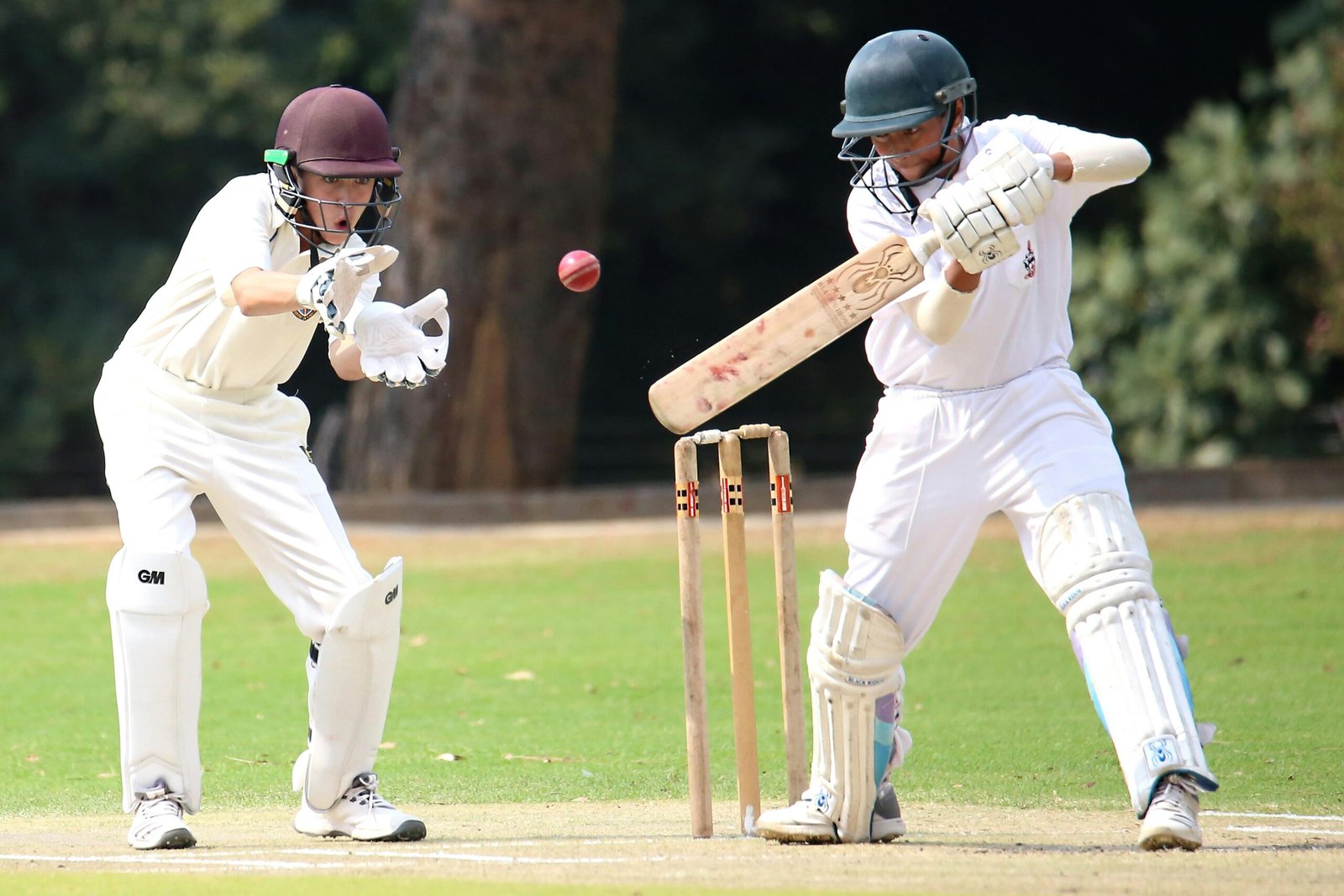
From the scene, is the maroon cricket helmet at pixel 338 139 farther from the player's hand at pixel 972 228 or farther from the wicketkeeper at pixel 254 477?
the player's hand at pixel 972 228

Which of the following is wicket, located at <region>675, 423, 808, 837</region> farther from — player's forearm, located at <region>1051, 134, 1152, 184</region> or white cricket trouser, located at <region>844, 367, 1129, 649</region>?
player's forearm, located at <region>1051, 134, 1152, 184</region>

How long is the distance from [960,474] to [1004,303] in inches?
13.3

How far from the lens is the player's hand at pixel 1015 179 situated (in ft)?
11.0

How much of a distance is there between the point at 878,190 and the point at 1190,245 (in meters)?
10.7

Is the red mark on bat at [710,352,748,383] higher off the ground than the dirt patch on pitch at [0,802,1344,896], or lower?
higher

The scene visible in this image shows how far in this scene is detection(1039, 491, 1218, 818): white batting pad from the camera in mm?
3311

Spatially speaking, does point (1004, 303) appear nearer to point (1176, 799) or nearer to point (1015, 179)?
point (1015, 179)

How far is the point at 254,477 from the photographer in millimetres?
3859

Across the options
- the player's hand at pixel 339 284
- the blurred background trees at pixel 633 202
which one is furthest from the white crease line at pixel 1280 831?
the blurred background trees at pixel 633 202

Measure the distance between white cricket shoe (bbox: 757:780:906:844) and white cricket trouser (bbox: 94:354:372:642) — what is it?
0.97 metres

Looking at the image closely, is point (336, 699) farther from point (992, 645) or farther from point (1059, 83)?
point (1059, 83)

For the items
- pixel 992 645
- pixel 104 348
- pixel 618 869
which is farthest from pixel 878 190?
pixel 104 348

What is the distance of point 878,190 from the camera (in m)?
3.75

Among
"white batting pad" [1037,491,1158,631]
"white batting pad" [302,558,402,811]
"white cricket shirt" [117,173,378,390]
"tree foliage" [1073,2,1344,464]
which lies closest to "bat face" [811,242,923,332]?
"white batting pad" [1037,491,1158,631]
